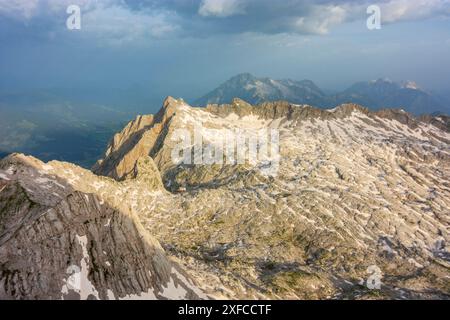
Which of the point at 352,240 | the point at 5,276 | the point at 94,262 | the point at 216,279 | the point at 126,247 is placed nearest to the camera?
the point at 5,276

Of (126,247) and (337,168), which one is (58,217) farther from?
(337,168)

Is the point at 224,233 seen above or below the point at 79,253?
below

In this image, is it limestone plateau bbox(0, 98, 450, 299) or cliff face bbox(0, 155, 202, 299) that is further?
limestone plateau bbox(0, 98, 450, 299)

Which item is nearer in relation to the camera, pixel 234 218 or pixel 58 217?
pixel 58 217

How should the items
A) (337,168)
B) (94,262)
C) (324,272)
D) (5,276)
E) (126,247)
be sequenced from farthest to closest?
(337,168) < (324,272) < (126,247) < (94,262) < (5,276)

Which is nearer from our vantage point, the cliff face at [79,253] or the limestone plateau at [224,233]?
the cliff face at [79,253]

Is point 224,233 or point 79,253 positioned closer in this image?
point 79,253

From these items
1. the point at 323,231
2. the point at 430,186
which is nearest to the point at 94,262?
the point at 323,231

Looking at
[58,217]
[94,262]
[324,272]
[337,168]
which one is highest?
[58,217]
